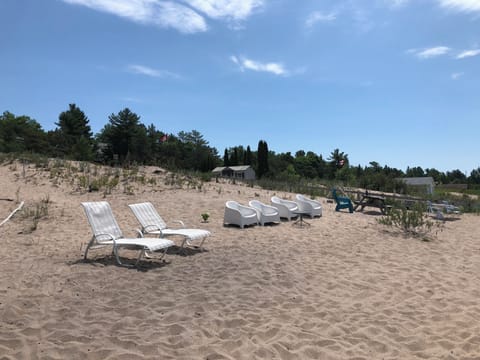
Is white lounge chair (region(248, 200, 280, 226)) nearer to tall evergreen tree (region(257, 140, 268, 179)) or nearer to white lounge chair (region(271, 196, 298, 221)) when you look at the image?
→ white lounge chair (region(271, 196, 298, 221))


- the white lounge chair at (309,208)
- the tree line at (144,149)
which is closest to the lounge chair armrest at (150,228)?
the white lounge chair at (309,208)

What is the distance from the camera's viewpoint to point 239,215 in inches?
361

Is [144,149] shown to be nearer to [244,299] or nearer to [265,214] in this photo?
[265,214]

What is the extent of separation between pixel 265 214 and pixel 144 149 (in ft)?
131

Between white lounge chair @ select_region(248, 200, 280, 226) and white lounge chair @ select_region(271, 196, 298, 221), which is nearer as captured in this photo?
white lounge chair @ select_region(248, 200, 280, 226)

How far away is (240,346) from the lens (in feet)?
10.4

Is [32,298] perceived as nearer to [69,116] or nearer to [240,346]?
[240,346]

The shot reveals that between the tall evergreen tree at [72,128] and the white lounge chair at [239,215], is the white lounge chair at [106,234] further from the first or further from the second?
the tall evergreen tree at [72,128]

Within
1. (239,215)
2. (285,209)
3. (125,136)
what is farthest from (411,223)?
(125,136)

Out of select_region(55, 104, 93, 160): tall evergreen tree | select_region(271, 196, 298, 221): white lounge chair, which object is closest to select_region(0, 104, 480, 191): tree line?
select_region(55, 104, 93, 160): tall evergreen tree

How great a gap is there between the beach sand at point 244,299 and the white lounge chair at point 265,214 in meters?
1.22

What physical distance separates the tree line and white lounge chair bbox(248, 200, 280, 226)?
8.22 metres

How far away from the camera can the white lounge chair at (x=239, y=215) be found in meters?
9.19

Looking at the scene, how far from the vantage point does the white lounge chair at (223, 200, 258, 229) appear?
30.1 ft
